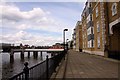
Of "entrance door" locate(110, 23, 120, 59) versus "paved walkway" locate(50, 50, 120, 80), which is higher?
"entrance door" locate(110, 23, 120, 59)

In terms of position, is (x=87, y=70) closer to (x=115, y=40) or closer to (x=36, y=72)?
(x=36, y=72)

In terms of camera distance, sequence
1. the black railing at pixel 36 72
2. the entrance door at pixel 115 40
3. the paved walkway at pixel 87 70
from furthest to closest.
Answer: the entrance door at pixel 115 40 → the paved walkway at pixel 87 70 → the black railing at pixel 36 72

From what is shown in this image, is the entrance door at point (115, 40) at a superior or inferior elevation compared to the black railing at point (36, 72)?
superior

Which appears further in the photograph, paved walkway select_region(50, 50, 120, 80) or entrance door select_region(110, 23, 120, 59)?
entrance door select_region(110, 23, 120, 59)

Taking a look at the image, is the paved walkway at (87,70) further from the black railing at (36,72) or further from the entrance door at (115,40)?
the entrance door at (115,40)

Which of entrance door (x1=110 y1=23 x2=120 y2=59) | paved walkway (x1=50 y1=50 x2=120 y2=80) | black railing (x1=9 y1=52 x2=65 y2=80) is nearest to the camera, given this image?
black railing (x1=9 y1=52 x2=65 y2=80)

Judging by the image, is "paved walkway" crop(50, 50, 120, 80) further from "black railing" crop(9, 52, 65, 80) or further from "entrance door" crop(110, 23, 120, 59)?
"entrance door" crop(110, 23, 120, 59)

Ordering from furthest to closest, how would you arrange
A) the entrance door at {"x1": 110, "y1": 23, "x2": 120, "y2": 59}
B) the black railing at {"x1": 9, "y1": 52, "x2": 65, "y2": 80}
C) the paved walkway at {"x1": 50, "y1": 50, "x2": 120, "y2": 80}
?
the entrance door at {"x1": 110, "y1": 23, "x2": 120, "y2": 59}, the paved walkway at {"x1": 50, "y1": 50, "x2": 120, "y2": 80}, the black railing at {"x1": 9, "y1": 52, "x2": 65, "y2": 80}

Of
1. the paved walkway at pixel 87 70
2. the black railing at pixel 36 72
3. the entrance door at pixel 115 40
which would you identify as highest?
the entrance door at pixel 115 40

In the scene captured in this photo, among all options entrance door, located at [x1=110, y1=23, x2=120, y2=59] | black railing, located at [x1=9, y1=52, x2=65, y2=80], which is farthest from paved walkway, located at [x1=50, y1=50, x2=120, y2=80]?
entrance door, located at [x1=110, y1=23, x2=120, y2=59]

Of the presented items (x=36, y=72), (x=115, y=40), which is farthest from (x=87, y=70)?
(x=115, y=40)

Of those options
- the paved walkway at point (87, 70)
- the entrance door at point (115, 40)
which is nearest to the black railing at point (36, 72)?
the paved walkway at point (87, 70)

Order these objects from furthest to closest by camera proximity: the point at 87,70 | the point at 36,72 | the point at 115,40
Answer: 1. the point at 115,40
2. the point at 87,70
3. the point at 36,72

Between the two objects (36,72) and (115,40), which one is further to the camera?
(115,40)
